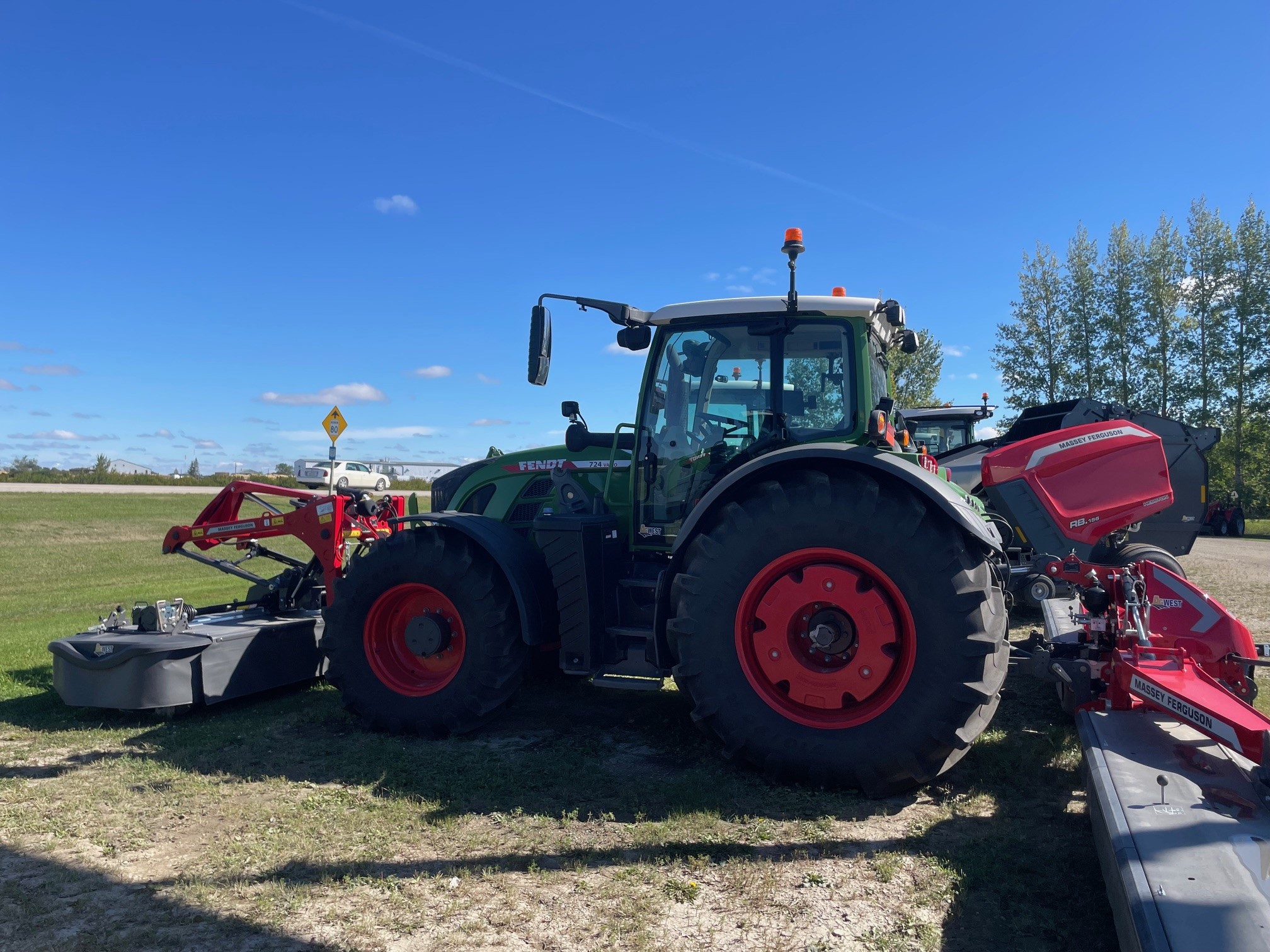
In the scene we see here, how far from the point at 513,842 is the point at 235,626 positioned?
3.12 metres

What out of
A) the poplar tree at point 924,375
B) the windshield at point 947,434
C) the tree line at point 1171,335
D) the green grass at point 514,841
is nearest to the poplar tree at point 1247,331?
the tree line at point 1171,335

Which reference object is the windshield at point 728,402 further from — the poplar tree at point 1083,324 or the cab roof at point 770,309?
the poplar tree at point 1083,324

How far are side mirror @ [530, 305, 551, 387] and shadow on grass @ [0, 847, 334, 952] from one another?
2921mm

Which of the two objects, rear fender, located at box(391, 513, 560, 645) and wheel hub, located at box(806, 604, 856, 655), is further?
rear fender, located at box(391, 513, 560, 645)

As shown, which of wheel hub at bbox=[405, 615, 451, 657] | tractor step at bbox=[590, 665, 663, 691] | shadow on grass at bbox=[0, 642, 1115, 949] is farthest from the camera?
wheel hub at bbox=[405, 615, 451, 657]

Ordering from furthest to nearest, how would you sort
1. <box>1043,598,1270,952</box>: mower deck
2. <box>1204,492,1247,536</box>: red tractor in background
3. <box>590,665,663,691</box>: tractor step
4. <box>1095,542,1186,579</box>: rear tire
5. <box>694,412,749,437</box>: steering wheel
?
<box>1204,492,1247,536</box>: red tractor in background → <box>1095,542,1186,579</box>: rear tire → <box>694,412,749,437</box>: steering wheel → <box>590,665,663,691</box>: tractor step → <box>1043,598,1270,952</box>: mower deck

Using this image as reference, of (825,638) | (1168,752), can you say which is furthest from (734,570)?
(1168,752)

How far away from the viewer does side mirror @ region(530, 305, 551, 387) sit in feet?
15.2

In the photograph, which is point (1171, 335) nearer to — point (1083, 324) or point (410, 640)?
point (1083, 324)

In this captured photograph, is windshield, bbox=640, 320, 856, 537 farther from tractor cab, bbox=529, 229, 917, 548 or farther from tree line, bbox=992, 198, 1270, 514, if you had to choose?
tree line, bbox=992, 198, 1270, 514

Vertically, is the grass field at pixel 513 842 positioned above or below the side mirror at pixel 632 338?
below

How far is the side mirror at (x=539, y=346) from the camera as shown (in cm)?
462

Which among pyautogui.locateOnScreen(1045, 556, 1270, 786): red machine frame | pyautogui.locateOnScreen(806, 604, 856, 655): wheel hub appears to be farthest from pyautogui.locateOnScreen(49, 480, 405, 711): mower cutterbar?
pyautogui.locateOnScreen(1045, 556, 1270, 786): red machine frame

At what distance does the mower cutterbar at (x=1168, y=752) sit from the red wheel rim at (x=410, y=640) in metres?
3.23
